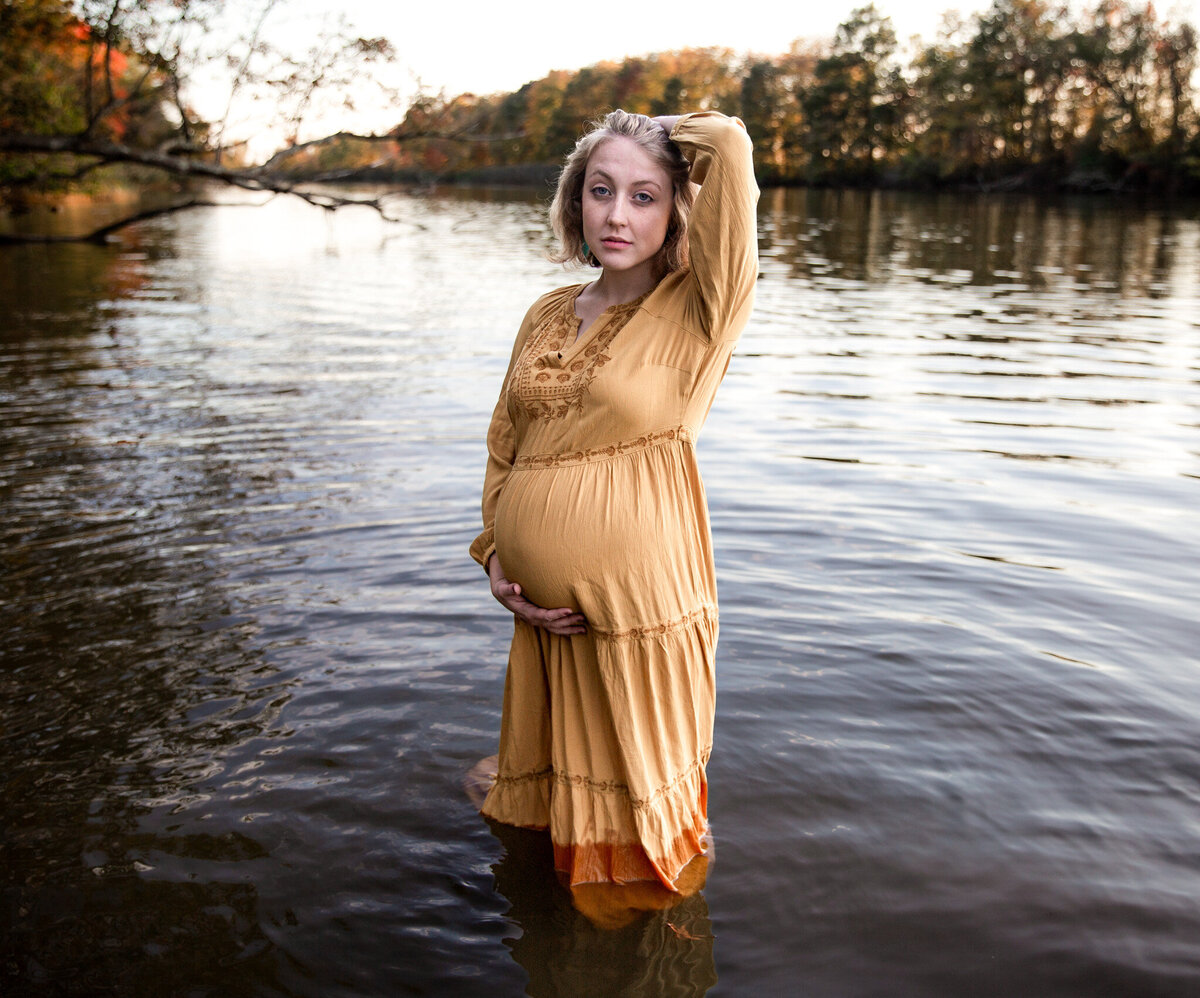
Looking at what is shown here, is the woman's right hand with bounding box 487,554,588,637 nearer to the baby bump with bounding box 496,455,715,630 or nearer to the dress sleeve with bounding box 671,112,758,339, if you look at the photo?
the baby bump with bounding box 496,455,715,630

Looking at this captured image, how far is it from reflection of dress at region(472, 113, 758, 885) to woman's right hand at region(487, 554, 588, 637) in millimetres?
31

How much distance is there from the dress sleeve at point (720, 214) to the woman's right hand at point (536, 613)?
2.68 ft

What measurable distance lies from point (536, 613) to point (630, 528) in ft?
1.19

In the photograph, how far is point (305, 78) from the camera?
8859 mm

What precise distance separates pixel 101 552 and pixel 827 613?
14.2 feet

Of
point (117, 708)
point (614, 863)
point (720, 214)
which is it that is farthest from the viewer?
point (117, 708)

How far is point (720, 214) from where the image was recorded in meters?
2.39

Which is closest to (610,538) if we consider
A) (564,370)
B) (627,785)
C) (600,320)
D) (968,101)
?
(564,370)

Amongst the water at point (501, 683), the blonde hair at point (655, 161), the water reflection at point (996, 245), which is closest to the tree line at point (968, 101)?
the water reflection at point (996, 245)

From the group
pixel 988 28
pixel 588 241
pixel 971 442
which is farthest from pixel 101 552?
pixel 988 28

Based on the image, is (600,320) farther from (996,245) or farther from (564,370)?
(996,245)

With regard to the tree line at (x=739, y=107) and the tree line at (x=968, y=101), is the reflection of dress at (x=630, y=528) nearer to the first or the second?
the tree line at (x=739, y=107)

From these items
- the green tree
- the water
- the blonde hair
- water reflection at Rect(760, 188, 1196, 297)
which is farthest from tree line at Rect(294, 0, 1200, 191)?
the blonde hair

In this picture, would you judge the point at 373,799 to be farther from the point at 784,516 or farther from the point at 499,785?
the point at 784,516
